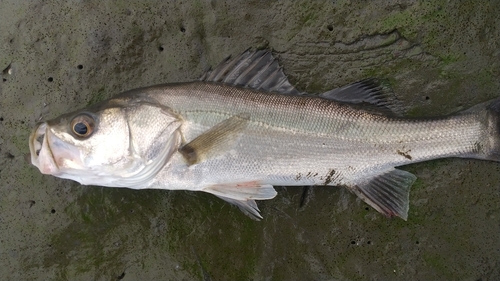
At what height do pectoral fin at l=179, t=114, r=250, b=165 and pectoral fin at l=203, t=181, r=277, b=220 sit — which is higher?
pectoral fin at l=179, t=114, r=250, b=165

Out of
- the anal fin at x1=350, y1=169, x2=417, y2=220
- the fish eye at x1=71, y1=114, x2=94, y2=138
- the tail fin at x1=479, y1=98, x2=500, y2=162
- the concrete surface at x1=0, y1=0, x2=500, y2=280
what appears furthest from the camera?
the concrete surface at x1=0, y1=0, x2=500, y2=280

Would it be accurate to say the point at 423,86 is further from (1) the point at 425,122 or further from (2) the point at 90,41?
(2) the point at 90,41

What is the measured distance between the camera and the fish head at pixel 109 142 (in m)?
2.46

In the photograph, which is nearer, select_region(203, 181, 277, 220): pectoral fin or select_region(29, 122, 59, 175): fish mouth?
select_region(29, 122, 59, 175): fish mouth

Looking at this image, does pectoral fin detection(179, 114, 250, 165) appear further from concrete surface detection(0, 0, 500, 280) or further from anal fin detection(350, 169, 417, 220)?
anal fin detection(350, 169, 417, 220)

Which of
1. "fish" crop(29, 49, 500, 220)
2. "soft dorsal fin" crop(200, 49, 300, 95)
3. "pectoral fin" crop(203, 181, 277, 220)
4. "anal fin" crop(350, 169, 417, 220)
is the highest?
"soft dorsal fin" crop(200, 49, 300, 95)

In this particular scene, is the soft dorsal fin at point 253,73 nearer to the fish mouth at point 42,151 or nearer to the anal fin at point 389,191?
the anal fin at point 389,191

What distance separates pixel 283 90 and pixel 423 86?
3.96 ft

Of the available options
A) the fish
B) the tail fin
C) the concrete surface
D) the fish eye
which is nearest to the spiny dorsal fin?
the fish

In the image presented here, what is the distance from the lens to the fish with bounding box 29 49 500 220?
8.21 feet

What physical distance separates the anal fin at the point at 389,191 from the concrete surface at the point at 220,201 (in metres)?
0.22

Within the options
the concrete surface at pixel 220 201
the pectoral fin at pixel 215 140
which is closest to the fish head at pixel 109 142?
the pectoral fin at pixel 215 140

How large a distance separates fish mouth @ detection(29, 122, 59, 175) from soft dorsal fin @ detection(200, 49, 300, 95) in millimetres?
1150

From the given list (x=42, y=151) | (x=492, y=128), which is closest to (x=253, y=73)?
(x=42, y=151)
